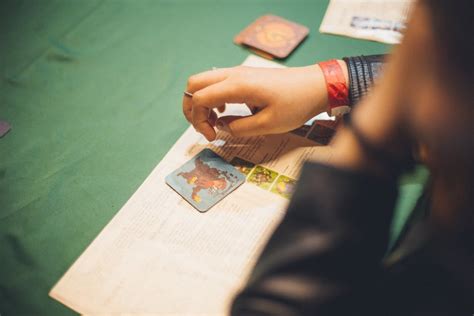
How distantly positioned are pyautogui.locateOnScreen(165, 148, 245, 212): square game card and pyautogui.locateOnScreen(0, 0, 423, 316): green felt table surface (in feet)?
0.25

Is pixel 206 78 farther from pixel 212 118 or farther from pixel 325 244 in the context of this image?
pixel 325 244

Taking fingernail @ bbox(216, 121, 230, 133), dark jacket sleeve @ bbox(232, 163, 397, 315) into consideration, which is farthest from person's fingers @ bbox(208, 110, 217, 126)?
dark jacket sleeve @ bbox(232, 163, 397, 315)

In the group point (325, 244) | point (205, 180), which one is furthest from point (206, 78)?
point (325, 244)

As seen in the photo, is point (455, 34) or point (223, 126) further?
point (223, 126)

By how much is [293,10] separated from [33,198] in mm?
847

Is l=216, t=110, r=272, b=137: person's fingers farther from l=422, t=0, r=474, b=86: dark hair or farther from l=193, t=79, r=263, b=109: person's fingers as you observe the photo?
l=422, t=0, r=474, b=86: dark hair

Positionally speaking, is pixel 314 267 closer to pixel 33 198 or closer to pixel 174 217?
pixel 174 217

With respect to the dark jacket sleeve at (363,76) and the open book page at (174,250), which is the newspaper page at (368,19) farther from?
the open book page at (174,250)

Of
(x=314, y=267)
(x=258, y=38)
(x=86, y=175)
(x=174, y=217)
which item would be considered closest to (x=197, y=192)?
(x=174, y=217)

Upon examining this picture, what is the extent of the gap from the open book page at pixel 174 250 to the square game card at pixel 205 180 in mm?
14

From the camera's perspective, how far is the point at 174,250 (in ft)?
2.15

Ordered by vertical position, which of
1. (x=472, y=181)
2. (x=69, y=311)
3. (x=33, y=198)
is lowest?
(x=69, y=311)

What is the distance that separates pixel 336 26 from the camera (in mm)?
1019

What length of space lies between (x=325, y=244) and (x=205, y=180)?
408mm
